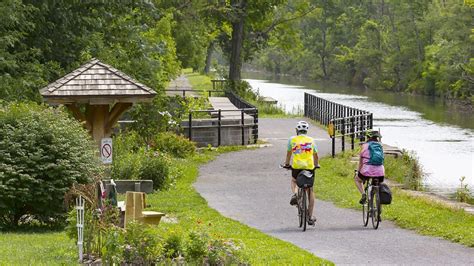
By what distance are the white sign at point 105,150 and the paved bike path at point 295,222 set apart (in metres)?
2.44

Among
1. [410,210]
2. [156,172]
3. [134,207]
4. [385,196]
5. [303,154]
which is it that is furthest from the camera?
[156,172]

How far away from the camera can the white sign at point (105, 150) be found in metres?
19.4

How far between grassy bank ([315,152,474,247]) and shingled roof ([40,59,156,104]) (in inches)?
201

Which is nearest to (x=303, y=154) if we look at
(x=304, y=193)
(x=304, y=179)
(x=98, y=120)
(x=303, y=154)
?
(x=303, y=154)

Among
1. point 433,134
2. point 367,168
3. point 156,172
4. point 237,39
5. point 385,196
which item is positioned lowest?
point 433,134

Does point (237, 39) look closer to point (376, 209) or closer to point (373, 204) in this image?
point (373, 204)

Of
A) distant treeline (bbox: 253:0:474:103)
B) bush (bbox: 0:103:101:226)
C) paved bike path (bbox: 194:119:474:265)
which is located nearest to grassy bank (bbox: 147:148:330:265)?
paved bike path (bbox: 194:119:474:265)

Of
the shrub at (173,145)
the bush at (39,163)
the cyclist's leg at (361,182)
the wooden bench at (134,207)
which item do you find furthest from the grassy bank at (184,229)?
the shrub at (173,145)

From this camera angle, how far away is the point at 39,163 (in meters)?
16.6

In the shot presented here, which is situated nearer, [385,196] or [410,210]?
[385,196]

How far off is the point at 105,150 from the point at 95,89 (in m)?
1.17

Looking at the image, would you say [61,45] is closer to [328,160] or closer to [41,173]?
[328,160]

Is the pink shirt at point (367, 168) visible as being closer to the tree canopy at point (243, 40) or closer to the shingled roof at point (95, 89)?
the shingled roof at point (95, 89)

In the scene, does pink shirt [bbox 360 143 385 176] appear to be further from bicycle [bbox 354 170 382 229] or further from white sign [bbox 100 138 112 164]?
white sign [bbox 100 138 112 164]
